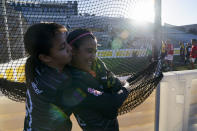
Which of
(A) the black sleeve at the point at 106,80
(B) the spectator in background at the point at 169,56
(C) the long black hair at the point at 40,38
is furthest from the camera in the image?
(B) the spectator in background at the point at 169,56

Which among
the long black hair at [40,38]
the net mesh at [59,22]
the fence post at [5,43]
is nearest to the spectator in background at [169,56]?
the net mesh at [59,22]

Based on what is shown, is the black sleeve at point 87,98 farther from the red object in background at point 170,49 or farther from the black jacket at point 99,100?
the red object in background at point 170,49

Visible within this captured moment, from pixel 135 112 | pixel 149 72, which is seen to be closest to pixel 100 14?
pixel 149 72

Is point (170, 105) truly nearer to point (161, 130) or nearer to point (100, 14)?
point (161, 130)

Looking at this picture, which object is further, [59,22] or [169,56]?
[169,56]

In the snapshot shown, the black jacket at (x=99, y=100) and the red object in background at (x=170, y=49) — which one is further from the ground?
the black jacket at (x=99, y=100)

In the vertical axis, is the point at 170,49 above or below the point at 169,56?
above

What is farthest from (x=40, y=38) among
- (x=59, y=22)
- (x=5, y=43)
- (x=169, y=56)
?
(x=169, y=56)

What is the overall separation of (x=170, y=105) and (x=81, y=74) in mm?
1528

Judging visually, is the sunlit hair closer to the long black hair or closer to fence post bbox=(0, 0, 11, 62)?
the long black hair

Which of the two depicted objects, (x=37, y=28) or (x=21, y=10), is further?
(x=21, y=10)

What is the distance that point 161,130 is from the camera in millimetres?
2275

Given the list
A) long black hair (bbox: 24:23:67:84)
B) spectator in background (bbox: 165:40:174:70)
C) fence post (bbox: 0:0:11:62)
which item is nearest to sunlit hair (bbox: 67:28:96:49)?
long black hair (bbox: 24:23:67:84)

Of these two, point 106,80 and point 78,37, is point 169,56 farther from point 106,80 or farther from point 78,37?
point 78,37
